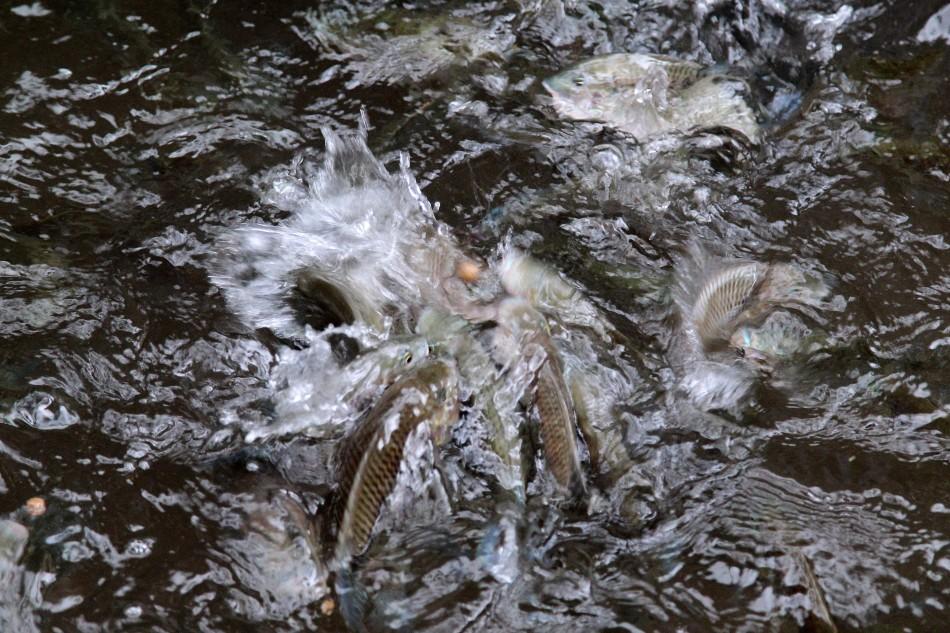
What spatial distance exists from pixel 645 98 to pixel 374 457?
7.81 feet

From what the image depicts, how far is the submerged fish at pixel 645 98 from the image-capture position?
157 inches

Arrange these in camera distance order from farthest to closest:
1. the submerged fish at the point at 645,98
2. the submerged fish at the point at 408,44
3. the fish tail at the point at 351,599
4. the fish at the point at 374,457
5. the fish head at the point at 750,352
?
1. the submerged fish at the point at 408,44
2. the submerged fish at the point at 645,98
3. the fish head at the point at 750,352
4. the fish at the point at 374,457
5. the fish tail at the point at 351,599

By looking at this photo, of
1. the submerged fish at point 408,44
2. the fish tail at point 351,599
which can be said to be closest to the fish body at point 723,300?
the fish tail at point 351,599

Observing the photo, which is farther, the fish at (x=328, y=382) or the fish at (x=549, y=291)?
the fish at (x=549, y=291)

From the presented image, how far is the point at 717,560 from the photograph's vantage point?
2488 millimetres

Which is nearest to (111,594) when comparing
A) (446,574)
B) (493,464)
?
(446,574)

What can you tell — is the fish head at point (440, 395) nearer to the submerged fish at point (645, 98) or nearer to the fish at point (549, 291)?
the fish at point (549, 291)

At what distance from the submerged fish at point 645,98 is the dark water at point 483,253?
13cm

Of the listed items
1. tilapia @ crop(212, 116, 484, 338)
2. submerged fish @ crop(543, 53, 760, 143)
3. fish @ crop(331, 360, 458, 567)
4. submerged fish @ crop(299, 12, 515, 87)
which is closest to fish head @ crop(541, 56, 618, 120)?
submerged fish @ crop(543, 53, 760, 143)

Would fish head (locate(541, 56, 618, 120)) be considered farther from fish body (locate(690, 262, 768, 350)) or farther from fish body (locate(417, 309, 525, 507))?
fish body (locate(417, 309, 525, 507))

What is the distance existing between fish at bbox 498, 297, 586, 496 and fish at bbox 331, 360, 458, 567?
34 cm

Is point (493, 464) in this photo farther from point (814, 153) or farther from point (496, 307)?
point (814, 153)

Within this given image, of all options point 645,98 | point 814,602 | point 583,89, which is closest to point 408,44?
point 583,89

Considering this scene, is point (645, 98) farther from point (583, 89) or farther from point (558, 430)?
point (558, 430)
